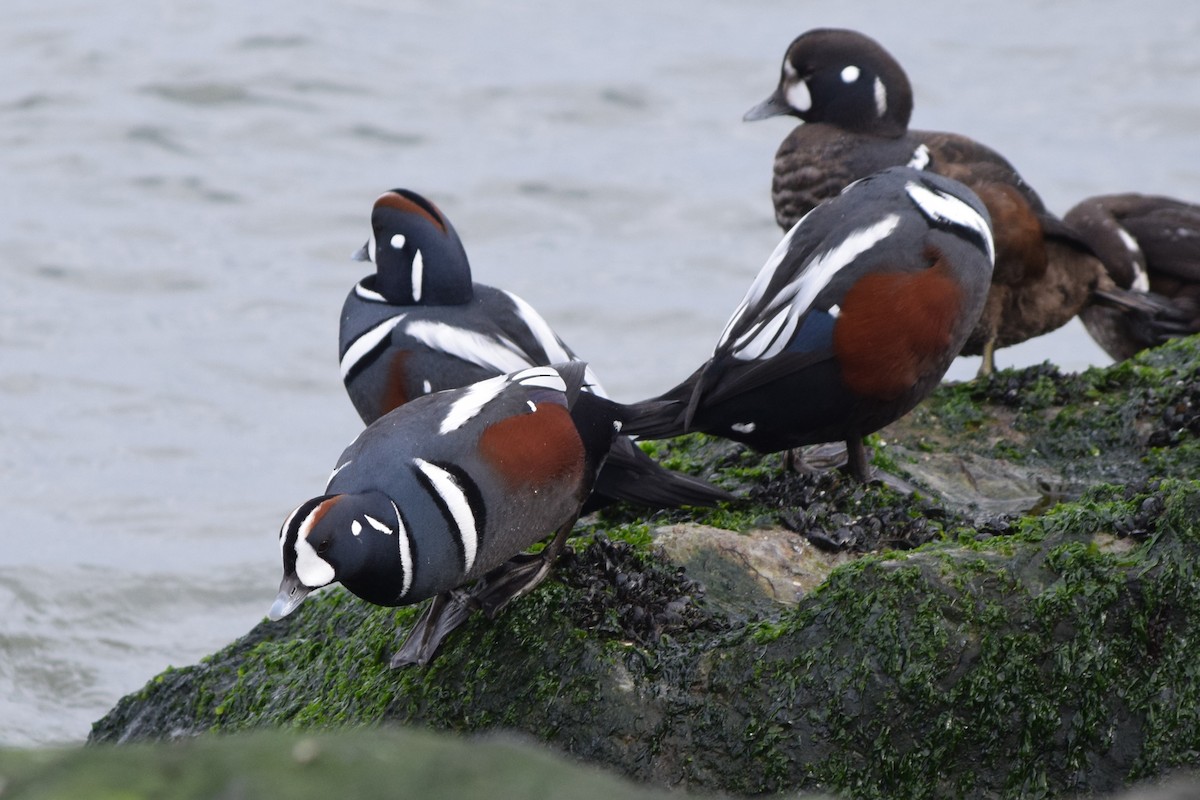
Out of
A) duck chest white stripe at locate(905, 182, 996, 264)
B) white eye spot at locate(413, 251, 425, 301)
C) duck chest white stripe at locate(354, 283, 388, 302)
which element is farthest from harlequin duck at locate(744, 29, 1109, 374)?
duck chest white stripe at locate(354, 283, 388, 302)

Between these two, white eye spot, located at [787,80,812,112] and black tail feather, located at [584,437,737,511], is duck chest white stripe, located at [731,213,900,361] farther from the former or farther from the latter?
white eye spot, located at [787,80,812,112]

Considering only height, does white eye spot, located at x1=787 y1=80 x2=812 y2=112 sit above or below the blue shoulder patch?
above

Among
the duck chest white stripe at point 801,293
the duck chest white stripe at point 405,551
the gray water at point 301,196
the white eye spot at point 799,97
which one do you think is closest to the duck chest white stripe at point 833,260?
the duck chest white stripe at point 801,293

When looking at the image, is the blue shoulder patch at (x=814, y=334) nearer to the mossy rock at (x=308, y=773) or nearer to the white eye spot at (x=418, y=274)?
the white eye spot at (x=418, y=274)

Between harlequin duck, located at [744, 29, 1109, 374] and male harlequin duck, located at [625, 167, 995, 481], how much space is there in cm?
172

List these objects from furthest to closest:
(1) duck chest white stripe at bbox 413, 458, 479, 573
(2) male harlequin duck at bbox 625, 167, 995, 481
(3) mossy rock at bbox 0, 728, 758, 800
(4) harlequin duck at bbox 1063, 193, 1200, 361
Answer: (4) harlequin duck at bbox 1063, 193, 1200, 361, (2) male harlequin duck at bbox 625, 167, 995, 481, (1) duck chest white stripe at bbox 413, 458, 479, 573, (3) mossy rock at bbox 0, 728, 758, 800

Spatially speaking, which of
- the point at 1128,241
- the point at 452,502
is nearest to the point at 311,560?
the point at 452,502

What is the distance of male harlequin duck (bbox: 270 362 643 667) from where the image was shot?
3947 millimetres

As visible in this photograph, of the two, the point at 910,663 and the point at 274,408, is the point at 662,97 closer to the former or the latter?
the point at 274,408

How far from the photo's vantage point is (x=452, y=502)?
4.16m

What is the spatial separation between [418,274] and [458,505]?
193 cm

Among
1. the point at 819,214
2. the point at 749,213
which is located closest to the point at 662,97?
the point at 749,213

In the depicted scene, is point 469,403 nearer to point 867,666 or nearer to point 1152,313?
point 867,666

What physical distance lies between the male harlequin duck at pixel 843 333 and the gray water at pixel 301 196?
3.64 meters
